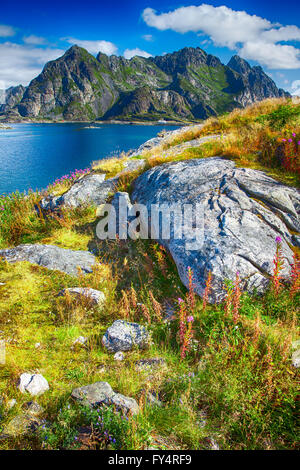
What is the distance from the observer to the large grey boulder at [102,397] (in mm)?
3065

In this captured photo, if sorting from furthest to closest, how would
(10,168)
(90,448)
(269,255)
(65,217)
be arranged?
(10,168) → (65,217) → (269,255) → (90,448)

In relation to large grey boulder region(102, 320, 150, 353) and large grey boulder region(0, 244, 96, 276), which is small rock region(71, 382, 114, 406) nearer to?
large grey boulder region(102, 320, 150, 353)

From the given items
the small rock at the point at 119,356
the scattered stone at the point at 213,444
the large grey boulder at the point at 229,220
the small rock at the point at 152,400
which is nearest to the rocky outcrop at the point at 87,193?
the large grey boulder at the point at 229,220

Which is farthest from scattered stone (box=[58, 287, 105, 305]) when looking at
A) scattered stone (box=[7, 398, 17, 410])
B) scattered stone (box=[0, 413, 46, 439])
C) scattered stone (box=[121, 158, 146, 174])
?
scattered stone (box=[121, 158, 146, 174])

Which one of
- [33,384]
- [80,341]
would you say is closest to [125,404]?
[33,384]

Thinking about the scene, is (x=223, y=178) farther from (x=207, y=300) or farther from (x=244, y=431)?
(x=244, y=431)

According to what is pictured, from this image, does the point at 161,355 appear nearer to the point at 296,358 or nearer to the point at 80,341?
the point at 80,341

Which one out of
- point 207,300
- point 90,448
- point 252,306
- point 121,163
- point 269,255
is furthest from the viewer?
point 121,163

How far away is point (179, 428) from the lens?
9.71 ft

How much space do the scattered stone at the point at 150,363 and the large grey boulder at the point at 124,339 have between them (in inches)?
14.5

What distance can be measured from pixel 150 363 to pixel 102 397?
1.08 metres

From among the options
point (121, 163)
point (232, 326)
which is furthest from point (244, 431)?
point (121, 163)

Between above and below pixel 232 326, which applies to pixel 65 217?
above

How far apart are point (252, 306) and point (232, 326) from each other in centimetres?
87
